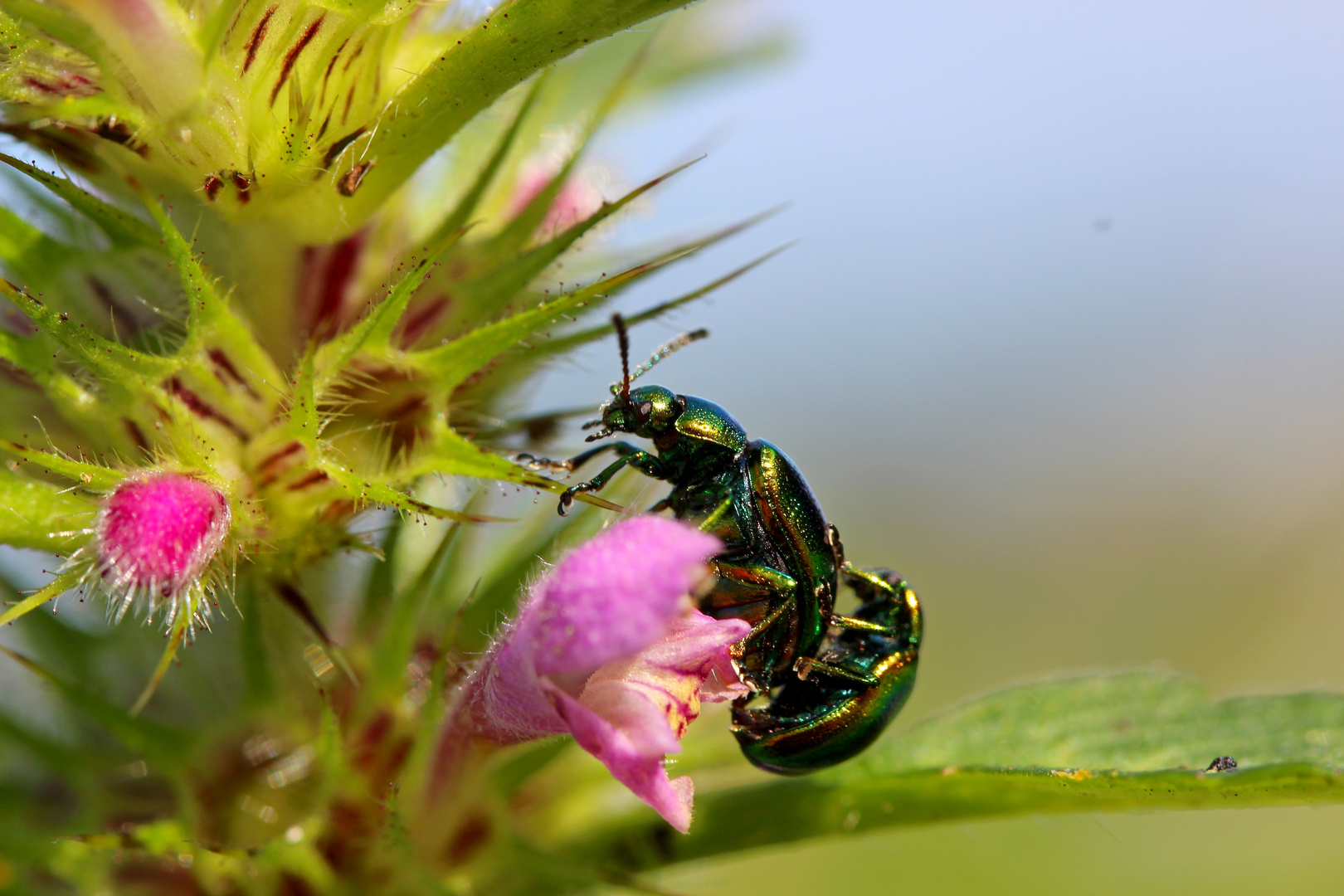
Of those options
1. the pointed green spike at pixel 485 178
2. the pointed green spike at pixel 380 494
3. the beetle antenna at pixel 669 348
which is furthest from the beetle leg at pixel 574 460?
the pointed green spike at pixel 485 178

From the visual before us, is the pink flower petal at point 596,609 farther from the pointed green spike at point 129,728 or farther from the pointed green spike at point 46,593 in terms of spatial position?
the pointed green spike at point 129,728

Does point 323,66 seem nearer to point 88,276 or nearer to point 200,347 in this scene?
point 200,347

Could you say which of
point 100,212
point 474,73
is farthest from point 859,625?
point 100,212

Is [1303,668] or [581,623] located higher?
[1303,668]

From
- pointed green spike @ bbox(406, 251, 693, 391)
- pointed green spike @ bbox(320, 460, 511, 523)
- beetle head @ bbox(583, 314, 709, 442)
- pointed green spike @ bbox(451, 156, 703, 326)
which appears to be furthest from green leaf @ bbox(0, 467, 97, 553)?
beetle head @ bbox(583, 314, 709, 442)

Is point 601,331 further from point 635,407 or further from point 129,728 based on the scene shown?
point 129,728

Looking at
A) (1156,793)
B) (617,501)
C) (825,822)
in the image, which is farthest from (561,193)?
(1156,793)

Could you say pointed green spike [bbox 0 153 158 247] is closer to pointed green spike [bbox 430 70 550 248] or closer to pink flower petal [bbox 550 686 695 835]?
pointed green spike [bbox 430 70 550 248]
